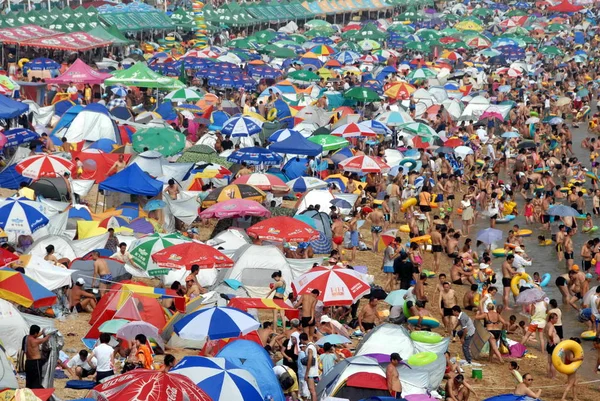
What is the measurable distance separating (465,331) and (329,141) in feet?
33.2

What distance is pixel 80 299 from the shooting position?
15.4 meters

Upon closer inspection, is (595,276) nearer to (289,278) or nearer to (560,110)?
(289,278)

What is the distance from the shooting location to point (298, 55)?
45.9m

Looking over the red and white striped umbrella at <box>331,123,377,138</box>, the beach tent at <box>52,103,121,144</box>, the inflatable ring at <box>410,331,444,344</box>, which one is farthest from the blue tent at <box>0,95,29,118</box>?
the inflatable ring at <box>410,331,444,344</box>

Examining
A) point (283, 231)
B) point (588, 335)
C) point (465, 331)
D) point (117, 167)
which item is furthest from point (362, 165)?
point (465, 331)

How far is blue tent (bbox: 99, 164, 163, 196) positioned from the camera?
1953 centimetres

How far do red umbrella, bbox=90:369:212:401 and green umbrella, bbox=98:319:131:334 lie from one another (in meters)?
3.05

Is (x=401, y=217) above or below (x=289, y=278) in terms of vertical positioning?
below

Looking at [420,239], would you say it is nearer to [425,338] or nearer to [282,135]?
[282,135]

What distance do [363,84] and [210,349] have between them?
23.9 meters

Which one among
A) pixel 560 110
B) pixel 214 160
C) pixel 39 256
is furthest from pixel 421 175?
pixel 560 110

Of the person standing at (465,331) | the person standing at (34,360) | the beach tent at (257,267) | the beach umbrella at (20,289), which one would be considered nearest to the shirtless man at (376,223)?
the beach tent at (257,267)

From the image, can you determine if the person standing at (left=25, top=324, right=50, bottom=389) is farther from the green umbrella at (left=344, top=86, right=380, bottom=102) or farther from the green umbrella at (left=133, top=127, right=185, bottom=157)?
the green umbrella at (left=344, top=86, right=380, bottom=102)

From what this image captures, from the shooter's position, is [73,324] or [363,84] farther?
[363,84]
